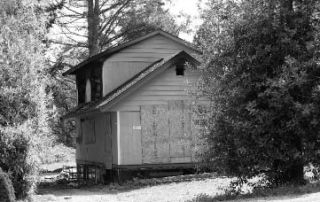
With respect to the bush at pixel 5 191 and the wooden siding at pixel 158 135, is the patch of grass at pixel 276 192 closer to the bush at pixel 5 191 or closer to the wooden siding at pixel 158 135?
the bush at pixel 5 191

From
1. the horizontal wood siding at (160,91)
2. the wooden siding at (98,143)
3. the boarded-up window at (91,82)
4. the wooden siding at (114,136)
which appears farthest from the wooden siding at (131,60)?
the horizontal wood siding at (160,91)

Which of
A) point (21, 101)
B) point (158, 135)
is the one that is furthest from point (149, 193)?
point (21, 101)

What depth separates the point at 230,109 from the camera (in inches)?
529

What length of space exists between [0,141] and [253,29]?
27.3 feet

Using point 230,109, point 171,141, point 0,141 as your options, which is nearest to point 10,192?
point 0,141

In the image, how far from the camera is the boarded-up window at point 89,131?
26.2 m

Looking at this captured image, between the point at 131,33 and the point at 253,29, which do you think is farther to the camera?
the point at 131,33

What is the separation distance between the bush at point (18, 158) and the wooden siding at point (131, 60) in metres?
8.34

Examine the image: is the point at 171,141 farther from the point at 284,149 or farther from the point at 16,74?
the point at 284,149

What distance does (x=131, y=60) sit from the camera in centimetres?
2461

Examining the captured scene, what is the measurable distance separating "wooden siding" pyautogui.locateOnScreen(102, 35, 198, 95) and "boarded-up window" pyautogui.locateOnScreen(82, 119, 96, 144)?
8.75ft

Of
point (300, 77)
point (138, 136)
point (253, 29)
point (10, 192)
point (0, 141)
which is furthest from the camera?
point (138, 136)

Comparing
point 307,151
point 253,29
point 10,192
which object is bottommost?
point 10,192

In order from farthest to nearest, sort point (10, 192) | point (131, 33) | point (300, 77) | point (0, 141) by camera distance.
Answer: point (131, 33) < point (0, 141) < point (10, 192) < point (300, 77)
